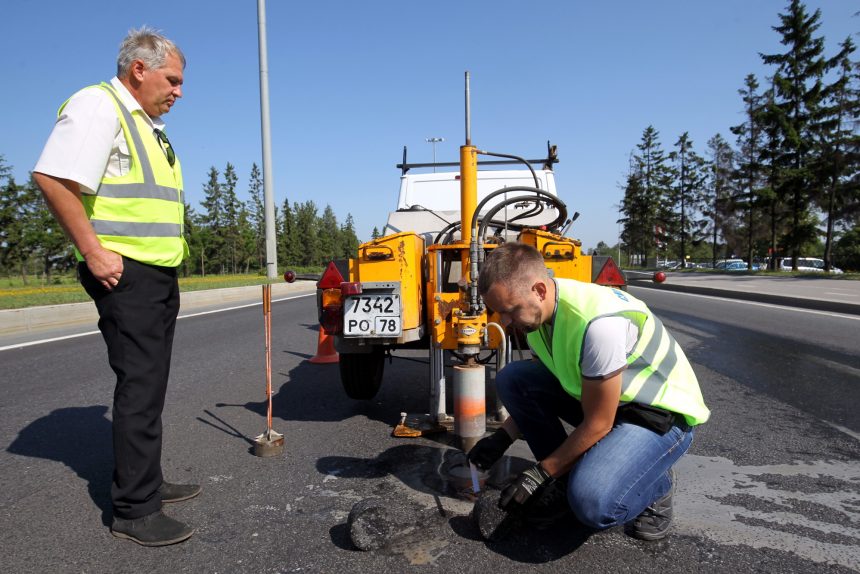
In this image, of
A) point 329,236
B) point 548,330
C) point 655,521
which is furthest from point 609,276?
point 329,236

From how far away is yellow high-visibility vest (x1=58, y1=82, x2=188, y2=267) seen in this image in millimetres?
2320

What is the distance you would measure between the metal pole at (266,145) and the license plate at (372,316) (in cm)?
1830

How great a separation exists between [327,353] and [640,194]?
5734 cm

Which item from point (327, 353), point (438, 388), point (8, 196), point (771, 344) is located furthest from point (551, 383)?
point (8, 196)

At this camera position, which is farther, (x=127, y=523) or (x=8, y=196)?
(x=8, y=196)

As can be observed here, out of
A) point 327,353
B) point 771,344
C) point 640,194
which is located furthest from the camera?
point 640,194

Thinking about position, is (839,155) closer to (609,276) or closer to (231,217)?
(609,276)

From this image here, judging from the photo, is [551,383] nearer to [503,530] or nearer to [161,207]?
[503,530]

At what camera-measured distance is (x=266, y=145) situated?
21.8 metres

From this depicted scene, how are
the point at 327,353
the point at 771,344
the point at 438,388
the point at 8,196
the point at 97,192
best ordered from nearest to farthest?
the point at 97,192 < the point at 438,388 < the point at 327,353 < the point at 771,344 < the point at 8,196

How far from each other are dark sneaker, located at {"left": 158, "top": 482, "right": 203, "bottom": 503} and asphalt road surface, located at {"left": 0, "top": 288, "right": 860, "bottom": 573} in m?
0.05

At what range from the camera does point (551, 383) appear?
271cm

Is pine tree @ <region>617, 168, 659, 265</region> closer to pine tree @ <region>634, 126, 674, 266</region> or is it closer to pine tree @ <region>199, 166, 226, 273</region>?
pine tree @ <region>634, 126, 674, 266</region>

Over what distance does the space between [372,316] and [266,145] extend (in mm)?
20293
